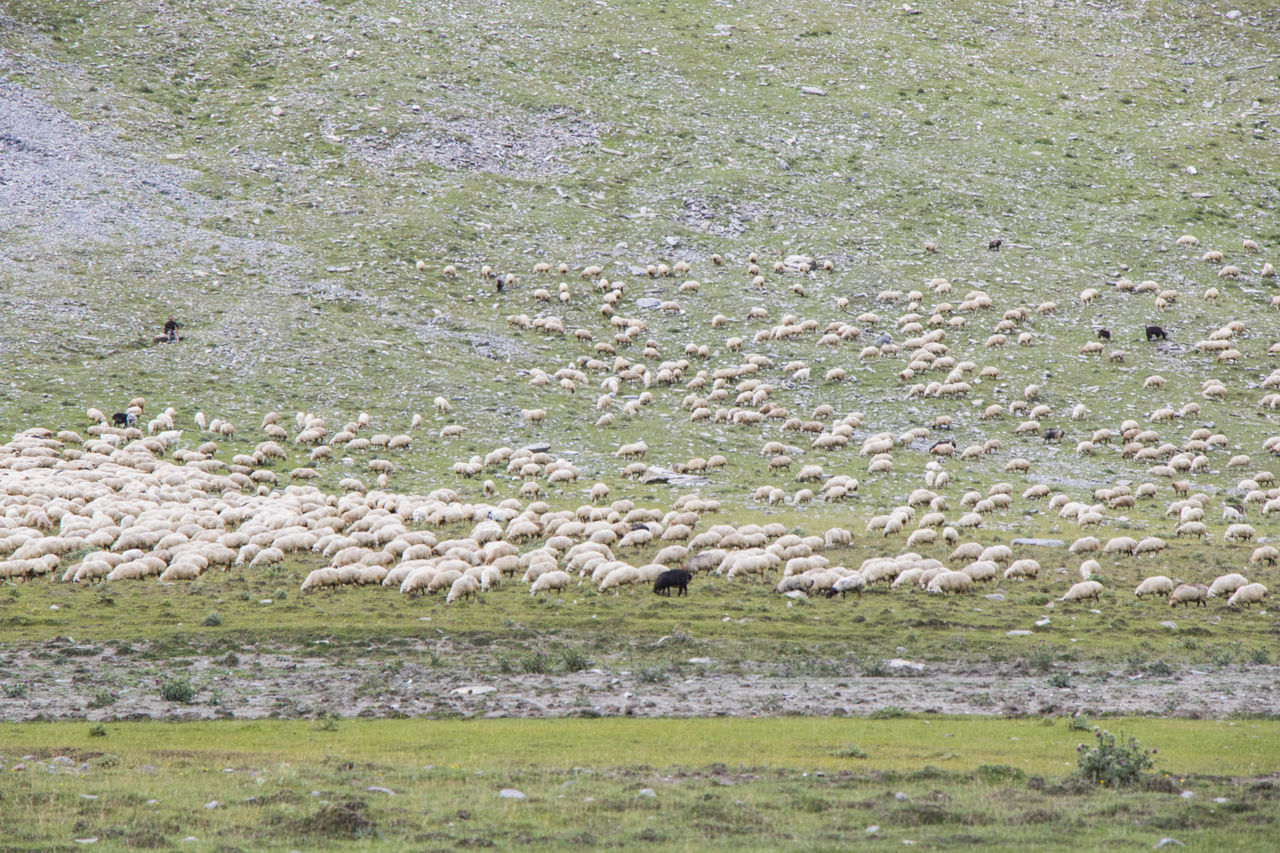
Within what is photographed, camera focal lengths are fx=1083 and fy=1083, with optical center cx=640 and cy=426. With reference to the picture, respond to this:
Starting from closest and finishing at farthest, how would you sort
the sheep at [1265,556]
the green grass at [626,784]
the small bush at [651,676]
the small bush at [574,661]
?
1. the green grass at [626,784]
2. the small bush at [651,676]
3. the small bush at [574,661]
4. the sheep at [1265,556]

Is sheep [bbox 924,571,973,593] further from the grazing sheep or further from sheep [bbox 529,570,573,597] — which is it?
sheep [bbox 529,570,573,597]

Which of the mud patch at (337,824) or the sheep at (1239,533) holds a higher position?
the sheep at (1239,533)

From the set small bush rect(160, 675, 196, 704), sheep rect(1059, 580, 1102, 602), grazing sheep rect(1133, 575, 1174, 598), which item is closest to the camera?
small bush rect(160, 675, 196, 704)

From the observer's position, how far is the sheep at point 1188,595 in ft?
82.1

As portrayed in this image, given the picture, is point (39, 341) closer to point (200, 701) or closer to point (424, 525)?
point (424, 525)

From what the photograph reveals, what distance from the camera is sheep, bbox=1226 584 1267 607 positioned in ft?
82.1

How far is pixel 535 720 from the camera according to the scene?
1766 cm

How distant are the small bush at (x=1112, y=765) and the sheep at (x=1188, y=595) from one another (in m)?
12.7

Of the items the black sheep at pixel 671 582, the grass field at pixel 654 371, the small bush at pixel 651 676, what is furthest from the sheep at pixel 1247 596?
the small bush at pixel 651 676

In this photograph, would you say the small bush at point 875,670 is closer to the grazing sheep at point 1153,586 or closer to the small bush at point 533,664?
the small bush at point 533,664

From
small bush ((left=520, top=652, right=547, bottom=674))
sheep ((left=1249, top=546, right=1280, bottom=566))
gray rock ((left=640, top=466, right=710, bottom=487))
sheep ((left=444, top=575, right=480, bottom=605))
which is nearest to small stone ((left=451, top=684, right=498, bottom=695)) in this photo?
small bush ((left=520, top=652, right=547, bottom=674))

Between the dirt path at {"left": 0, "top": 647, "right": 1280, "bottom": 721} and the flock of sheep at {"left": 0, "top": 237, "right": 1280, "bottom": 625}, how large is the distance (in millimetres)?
5535

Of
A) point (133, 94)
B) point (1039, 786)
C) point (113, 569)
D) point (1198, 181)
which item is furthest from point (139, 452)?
point (1198, 181)

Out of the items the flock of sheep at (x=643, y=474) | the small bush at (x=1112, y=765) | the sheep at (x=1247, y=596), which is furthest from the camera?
the flock of sheep at (x=643, y=474)
